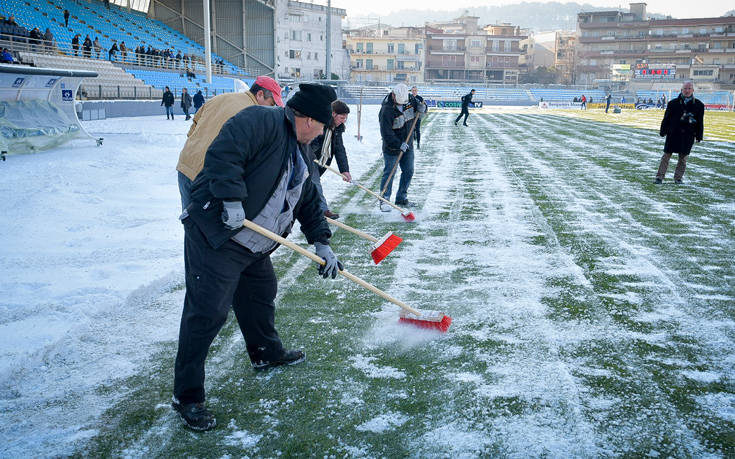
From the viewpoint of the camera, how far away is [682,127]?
967 centimetres

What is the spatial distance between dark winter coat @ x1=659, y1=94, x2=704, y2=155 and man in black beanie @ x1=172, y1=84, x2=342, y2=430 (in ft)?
29.5

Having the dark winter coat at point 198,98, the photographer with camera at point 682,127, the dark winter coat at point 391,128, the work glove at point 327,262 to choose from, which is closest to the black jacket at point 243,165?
the work glove at point 327,262

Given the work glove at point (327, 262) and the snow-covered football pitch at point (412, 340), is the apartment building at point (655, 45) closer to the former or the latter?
the snow-covered football pitch at point (412, 340)

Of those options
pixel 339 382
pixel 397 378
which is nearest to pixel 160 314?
pixel 339 382

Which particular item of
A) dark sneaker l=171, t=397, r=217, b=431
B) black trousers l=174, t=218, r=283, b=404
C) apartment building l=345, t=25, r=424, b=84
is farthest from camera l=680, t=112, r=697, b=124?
apartment building l=345, t=25, r=424, b=84

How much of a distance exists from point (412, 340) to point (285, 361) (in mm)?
952

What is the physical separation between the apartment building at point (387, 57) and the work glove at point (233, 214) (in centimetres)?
8170

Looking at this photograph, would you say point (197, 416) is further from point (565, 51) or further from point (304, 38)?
point (565, 51)

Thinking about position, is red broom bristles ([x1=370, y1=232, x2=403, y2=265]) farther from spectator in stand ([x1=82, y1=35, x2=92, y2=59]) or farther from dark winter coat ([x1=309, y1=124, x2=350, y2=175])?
spectator in stand ([x1=82, y1=35, x2=92, y2=59])

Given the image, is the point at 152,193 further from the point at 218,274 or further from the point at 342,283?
the point at 218,274

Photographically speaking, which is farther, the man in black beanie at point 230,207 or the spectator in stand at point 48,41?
the spectator in stand at point 48,41

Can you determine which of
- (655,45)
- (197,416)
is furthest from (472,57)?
(197,416)

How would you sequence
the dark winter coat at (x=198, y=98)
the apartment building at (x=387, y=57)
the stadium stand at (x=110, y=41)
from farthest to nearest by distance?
1. the apartment building at (x=387, y=57)
2. the dark winter coat at (x=198, y=98)
3. the stadium stand at (x=110, y=41)

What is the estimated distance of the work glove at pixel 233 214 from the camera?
2637 millimetres
